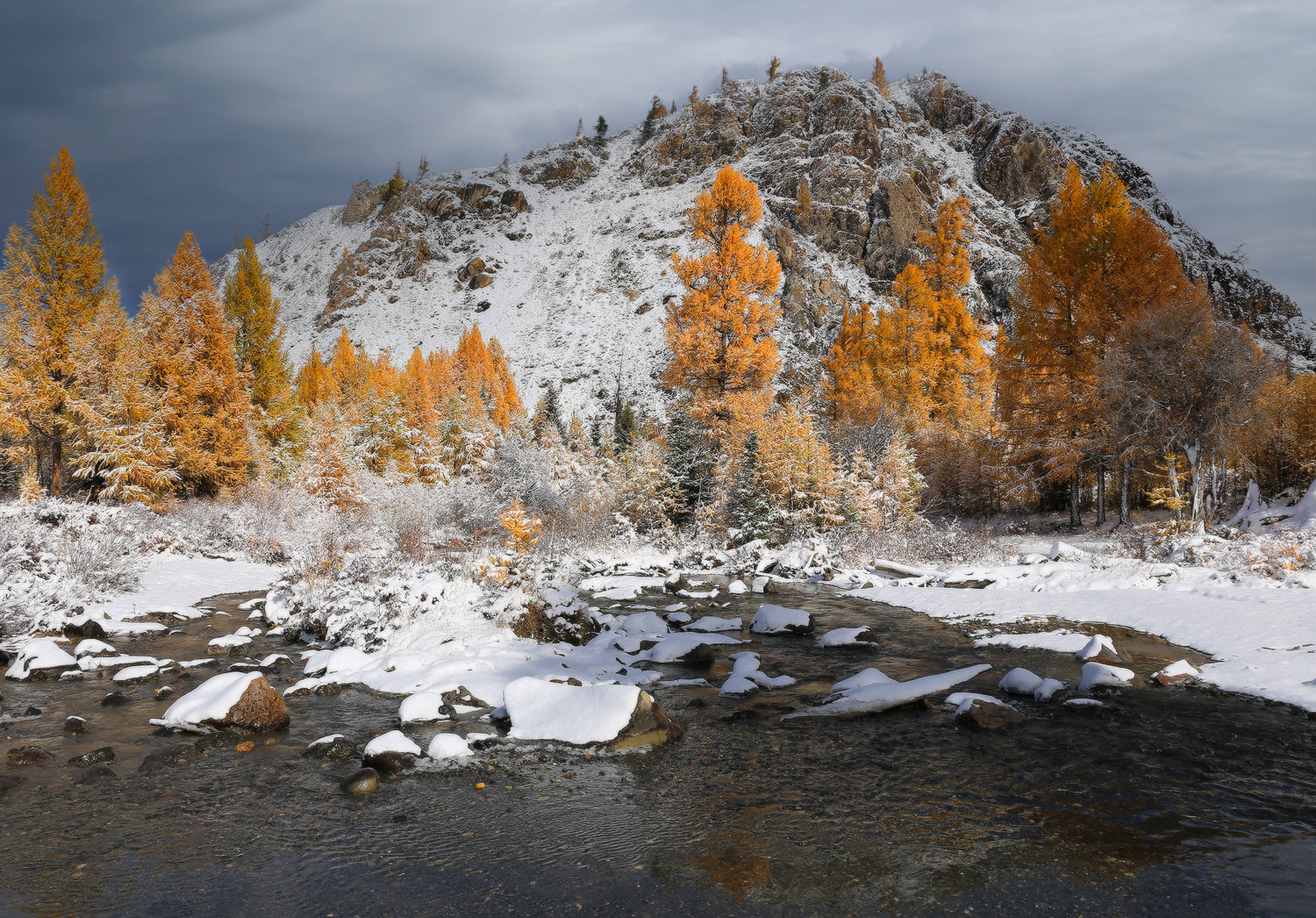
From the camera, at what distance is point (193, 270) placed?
25672mm

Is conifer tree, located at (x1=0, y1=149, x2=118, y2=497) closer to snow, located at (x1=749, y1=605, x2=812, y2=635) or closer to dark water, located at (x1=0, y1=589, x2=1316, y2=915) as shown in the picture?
dark water, located at (x1=0, y1=589, x2=1316, y2=915)

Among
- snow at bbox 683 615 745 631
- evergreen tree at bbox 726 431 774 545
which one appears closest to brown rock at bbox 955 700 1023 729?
snow at bbox 683 615 745 631

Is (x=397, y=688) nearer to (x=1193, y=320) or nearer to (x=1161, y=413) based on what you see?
(x=1161, y=413)

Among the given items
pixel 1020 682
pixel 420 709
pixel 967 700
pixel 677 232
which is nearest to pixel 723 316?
pixel 1020 682

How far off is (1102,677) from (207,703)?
34.6 ft

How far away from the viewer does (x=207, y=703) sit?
7023mm

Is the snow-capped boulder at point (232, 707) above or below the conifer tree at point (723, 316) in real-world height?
below

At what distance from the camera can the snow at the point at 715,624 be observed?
12195mm

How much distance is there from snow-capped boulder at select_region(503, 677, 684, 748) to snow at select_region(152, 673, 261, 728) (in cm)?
296

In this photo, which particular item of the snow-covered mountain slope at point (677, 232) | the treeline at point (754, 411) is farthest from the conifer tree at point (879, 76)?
the treeline at point (754, 411)

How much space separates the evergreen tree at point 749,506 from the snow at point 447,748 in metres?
15.6

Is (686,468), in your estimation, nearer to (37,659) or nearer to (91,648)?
(91,648)

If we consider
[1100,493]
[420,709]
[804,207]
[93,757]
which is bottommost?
[420,709]

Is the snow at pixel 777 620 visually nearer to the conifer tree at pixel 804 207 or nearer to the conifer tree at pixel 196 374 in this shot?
the conifer tree at pixel 196 374
